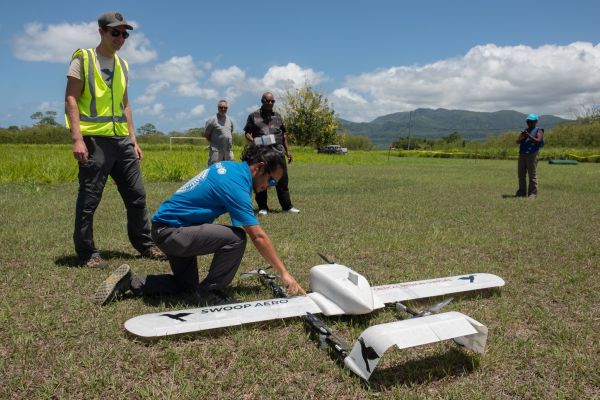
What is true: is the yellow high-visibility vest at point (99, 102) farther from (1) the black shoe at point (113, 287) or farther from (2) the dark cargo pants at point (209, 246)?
(1) the black shoe at point (113, 287)

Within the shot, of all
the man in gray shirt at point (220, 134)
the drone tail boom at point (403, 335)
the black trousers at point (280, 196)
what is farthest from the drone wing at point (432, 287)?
the man in gray shirt at point (220, 134)

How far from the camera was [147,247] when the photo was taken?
560 cm

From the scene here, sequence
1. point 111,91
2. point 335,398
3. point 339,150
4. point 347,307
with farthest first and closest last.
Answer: point 339,150, point 111,91, point 347,307, point 335,398

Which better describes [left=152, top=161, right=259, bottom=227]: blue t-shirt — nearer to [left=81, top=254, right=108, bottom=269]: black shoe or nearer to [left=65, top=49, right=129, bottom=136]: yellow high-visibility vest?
[left=81, top=254, right=108, bottom=269]: black shoe

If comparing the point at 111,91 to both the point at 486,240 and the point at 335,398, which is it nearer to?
the point at 335,398

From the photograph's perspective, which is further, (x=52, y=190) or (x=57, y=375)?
A: (x=52, y=190)

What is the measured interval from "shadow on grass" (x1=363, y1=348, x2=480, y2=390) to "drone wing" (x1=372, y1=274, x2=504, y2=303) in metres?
0.83

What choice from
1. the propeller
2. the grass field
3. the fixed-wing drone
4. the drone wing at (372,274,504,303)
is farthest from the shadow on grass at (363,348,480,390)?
the drone wing at (372,274,504,303)

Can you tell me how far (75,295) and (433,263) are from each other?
13.2 ft

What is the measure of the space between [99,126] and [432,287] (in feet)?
13.0

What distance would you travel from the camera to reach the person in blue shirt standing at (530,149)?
12.1 m

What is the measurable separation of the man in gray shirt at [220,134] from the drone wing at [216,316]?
24.3 feet

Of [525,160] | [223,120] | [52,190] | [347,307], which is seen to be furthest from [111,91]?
[525,160]

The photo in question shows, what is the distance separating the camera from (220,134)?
34.4ft
